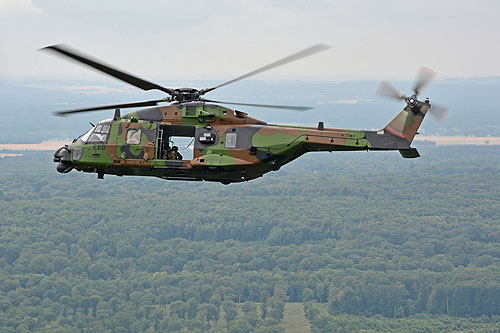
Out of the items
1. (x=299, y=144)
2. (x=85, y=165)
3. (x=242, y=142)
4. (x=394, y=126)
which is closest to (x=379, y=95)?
(x=394, y=126)

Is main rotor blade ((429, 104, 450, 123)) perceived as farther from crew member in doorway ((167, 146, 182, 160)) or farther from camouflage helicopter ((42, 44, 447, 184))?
crew member in doorway ((167, 146, 182, 160))

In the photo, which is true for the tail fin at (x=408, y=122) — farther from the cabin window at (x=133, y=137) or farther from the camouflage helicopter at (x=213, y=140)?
the cabin window at (x=133, y=137)

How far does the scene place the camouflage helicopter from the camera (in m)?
37.2

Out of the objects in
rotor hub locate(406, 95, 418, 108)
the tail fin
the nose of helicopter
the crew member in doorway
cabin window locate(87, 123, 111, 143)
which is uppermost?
rotor hub locate(406, 95, 418, 108)

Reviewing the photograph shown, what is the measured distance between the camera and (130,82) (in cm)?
3625

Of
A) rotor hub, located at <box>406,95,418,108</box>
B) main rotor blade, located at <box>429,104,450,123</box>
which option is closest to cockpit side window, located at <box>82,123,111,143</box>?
rotor hub, located at <box>406,95,418,108</box>

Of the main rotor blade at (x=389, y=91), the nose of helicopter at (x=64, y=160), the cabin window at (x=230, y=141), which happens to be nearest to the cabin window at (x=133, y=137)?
the nose of helicopter at (x=64, y=160)

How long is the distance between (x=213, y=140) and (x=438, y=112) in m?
11.2

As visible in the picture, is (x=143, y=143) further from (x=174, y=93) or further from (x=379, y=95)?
(x=379, y=95)

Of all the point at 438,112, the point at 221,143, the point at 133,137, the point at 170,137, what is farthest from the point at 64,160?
the point at 438,112

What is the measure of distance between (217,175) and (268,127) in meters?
3.44

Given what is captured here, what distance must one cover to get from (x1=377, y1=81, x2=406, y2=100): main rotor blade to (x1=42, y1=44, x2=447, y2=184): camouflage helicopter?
0.05m

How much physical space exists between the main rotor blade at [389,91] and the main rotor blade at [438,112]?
61.6 inches

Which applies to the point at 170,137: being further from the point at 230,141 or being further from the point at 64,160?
the point at 64,160
